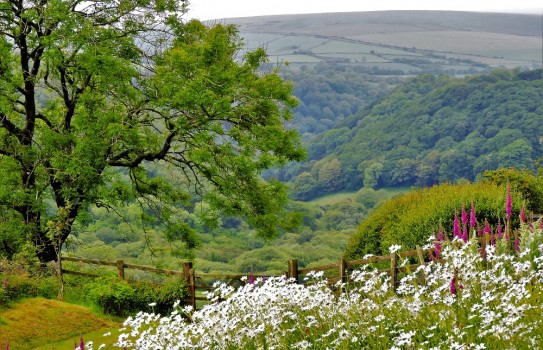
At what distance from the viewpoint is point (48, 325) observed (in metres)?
14.2

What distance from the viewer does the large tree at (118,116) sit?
19.1 metres

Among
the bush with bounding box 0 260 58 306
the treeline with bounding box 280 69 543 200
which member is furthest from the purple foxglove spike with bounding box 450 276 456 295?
the treeline with bounding box 280 69 543 200

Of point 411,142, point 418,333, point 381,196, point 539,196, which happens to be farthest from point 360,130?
point 418,333

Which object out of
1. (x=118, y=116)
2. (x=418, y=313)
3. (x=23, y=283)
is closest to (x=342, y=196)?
(x=118, y=116)

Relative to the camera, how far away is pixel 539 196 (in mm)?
21469

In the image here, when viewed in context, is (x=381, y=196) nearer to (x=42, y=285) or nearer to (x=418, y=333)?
(x=42, y=285)

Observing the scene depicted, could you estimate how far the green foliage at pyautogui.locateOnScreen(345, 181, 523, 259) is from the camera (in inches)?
679

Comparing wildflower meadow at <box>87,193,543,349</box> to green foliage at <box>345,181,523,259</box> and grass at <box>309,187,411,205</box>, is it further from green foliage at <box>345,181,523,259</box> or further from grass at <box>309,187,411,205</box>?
grass at <box>309,187,411,205</box>

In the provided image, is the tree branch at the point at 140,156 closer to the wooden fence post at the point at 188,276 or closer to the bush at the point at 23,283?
the bush at the point at 23,283

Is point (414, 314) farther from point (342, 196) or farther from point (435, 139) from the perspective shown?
point (435, 139)

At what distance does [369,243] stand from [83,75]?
10268 millimetres

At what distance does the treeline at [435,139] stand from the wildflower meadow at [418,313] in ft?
343

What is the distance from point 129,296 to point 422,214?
27.1ft

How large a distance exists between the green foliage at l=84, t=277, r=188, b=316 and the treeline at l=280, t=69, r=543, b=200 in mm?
96402
